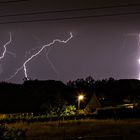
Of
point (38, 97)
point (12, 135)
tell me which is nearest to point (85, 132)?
point (12, 135)

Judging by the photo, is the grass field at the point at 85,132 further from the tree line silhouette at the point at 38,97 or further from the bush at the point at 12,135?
the tree line silhouette at the point at 38,97

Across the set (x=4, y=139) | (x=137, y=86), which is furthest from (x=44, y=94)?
(x=4, y=139)

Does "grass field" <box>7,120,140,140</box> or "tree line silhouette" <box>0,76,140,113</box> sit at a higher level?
"tree line silhouette" <box>0,76,140,113</box>

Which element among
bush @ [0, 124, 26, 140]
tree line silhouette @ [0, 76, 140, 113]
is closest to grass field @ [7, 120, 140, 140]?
bush @ [0, 124, 26, 140]

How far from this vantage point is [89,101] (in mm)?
58688

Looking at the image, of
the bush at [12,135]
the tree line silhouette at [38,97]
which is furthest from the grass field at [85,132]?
the tree line silhouette at [38,97]

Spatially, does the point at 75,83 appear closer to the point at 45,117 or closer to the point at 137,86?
the point at 137,86

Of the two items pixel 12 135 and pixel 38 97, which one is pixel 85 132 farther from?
pixel 38 97

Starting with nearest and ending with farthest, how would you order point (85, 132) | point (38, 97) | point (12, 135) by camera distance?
point (12, 135) < point (85, 132) < point (38, 97)

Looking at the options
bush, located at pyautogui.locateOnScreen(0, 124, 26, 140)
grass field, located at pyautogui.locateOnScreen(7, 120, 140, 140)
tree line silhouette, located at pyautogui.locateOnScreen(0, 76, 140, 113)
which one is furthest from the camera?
tree line silhouette, located at pyautogui.locateOnScreen(0, 76, 140, 113)

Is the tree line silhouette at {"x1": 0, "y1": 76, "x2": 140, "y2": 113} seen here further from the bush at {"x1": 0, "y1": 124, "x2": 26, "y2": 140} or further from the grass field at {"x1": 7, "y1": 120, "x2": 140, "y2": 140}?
the bush at {"x1": 0, "y1": 124, "x2": 26, "y2": 140}

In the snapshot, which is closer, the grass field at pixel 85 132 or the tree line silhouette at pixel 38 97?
the grass field at pixel 85 132

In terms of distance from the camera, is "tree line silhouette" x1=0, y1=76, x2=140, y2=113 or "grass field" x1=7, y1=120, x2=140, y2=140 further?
"tree line silhouette" x1=0, y1=76, x2=140, y2=113

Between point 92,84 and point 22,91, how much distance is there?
37.8 metres
